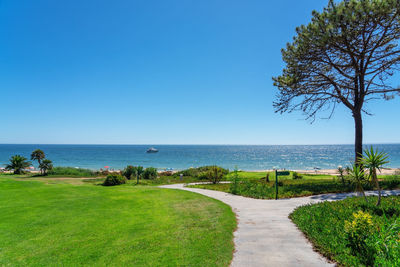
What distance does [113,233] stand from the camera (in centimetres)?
683

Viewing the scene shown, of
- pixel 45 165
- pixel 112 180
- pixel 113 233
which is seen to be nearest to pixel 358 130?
pixel 113 233

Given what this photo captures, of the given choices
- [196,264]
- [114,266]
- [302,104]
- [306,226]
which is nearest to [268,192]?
[306,226]

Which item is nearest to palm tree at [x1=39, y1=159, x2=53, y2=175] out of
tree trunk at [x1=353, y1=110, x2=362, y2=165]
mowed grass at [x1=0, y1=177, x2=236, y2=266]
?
mowed grass at [x1=0, y1=177, x2=236, y2=266]

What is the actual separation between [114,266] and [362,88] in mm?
20863

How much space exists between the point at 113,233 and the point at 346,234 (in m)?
7.10

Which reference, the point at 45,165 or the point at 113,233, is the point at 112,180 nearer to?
the point at 113,233

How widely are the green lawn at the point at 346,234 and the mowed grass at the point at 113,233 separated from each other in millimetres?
2577

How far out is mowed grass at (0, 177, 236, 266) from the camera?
511 centimetres

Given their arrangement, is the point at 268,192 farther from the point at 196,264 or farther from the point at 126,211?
the point at 196,264

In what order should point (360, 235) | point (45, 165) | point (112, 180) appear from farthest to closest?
point (45, 165)
point (112, 180)
point (360, 235)

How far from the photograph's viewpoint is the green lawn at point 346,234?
392 cm

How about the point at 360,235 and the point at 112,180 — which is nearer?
the point at 360,235

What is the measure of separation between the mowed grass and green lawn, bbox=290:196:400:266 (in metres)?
2.58

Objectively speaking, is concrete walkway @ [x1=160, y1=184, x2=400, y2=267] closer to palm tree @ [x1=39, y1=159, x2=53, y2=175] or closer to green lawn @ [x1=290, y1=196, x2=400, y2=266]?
green lawn @ [x1=290, y1=196, x2=400, y2=266]
